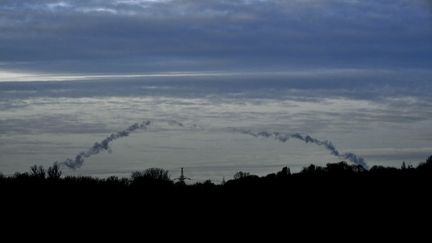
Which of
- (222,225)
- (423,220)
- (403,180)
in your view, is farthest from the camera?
(403,180)

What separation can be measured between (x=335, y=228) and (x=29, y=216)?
1920 cm

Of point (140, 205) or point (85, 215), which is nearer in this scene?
point (85, 215)

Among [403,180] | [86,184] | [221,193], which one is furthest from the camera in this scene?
[86,184]

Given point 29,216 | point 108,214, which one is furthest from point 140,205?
point 29,216

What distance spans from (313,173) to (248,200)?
16311mm

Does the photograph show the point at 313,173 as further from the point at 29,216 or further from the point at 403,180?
the point at 29,216

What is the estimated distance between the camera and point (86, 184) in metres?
86.9

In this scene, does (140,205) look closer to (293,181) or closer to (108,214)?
(108,214)

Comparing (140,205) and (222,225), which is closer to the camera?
(222,225)

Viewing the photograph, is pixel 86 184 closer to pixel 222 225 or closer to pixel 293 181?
pixel 293 181

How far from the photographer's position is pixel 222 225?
203 feet

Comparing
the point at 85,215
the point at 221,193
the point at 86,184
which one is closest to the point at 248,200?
the point at 221,193

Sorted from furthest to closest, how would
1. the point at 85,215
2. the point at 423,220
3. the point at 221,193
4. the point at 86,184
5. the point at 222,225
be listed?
1. the point at 86,184
2. the point at 221,193
3. the point at 85,215
4. the point at 222,225
5. the point at 423,220

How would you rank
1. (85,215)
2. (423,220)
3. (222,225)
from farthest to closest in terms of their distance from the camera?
(85,215) → (222,225) → (423,220)
